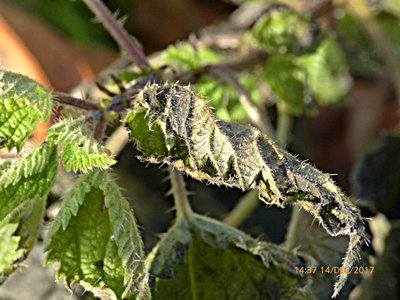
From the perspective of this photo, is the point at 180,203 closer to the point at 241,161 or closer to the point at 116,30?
the point at 241,161

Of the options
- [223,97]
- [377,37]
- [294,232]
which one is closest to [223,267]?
[294,232]

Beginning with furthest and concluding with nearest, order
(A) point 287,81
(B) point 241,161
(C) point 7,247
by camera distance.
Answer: (A) point 287,81 → (C) point 7,247 → (B) point 241,161

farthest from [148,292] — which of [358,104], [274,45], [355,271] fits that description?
[358,104]

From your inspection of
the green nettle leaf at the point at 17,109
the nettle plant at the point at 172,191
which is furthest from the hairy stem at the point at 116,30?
the green nettle leaf at the point at 17,109

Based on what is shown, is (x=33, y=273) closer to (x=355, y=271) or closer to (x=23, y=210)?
(x=23, y=210)

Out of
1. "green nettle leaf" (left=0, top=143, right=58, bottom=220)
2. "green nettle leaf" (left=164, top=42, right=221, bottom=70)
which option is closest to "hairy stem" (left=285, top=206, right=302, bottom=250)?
"green nettle leaf" (left=164, top=42, right=221, bottom=70)

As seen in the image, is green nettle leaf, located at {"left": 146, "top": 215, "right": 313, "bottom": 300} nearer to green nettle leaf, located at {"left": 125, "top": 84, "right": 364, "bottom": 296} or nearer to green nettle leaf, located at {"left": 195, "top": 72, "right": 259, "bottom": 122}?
green nettle leaf, located at {"left": 125, "top": 84, "right": 364, "bottom": 296}
